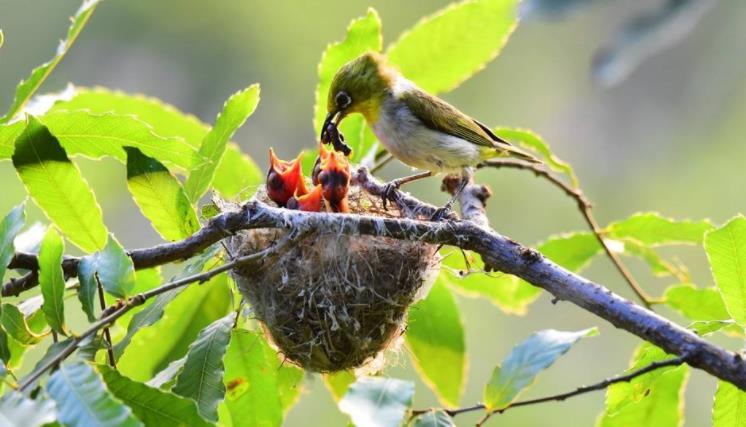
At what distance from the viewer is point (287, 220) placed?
192 cm

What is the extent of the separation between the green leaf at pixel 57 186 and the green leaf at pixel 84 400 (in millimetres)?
531

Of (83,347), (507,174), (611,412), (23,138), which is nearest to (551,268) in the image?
(611,412)

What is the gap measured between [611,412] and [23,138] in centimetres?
129

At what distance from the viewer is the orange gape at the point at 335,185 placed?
2.33 meters

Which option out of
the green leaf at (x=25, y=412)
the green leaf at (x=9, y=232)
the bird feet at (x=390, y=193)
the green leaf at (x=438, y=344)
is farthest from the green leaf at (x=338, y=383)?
the green leaf at (x=25, y=412)

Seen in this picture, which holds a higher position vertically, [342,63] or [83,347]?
[342,63]

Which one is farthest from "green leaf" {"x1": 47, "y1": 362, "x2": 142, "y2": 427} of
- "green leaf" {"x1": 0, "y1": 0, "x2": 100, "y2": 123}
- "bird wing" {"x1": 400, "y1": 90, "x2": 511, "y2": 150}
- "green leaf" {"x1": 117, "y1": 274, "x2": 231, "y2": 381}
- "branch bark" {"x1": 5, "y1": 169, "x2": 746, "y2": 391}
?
"bird wing" {"x1": 400, "y1": 90, "x2": 511, "y2": 150}

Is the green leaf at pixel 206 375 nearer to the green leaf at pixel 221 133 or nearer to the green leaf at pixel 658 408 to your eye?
the green leaf at pixel 221 133

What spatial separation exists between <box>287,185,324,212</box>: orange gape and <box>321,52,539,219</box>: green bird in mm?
516

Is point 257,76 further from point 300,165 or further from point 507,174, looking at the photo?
point 300,165

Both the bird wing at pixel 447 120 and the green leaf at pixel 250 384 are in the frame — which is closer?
the green leaf at pixel 250 384

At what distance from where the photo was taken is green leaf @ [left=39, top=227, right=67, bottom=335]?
1628mm

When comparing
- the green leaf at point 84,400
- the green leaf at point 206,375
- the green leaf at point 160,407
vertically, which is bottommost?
the green leaf at point 84,400

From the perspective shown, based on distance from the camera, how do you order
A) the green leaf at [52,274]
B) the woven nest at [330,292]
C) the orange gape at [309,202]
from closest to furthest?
the green leaf at [52,274]
the woven nest at [330,292]
the orange gape at [309,202]
